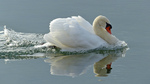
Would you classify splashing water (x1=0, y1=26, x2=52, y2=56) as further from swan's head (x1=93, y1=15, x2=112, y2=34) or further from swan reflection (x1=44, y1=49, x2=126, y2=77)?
swan's head (x1=93, y1=15, x2=112, y2=34)

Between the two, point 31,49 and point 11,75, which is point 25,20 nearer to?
point 31,49

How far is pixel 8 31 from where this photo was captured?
46.8ft


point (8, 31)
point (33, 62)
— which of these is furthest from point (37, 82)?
point (8, 31)

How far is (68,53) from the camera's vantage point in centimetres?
1194

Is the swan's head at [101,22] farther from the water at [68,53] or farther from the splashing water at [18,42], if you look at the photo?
the splashing water at [18,42]

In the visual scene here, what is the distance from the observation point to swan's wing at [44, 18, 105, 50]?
1182 cm

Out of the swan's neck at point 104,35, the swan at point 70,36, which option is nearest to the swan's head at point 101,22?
the swan's neck at point 104,35

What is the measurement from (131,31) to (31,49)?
12.2ft

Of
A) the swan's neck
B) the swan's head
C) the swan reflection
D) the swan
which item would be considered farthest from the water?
the swan's head

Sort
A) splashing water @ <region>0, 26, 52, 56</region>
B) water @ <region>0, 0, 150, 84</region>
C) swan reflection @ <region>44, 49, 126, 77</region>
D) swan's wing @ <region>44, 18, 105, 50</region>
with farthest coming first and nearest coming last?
Answer: splashing water @ <region>0, 26, 52, 56</region> → swan's wing @ <region>44, 18, 105, 50</region> → swan reflection @ <region>44, 49, 126, 77</region> → water @ <region>0, 0, 150, 84</region>

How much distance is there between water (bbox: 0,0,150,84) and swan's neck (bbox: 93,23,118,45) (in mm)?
397

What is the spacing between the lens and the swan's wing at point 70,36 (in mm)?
11820

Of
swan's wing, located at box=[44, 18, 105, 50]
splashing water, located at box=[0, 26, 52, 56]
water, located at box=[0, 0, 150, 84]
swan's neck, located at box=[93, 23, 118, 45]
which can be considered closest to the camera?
water, located at box=[0, 0, 150, 84]

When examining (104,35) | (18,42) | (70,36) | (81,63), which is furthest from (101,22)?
(18,42)
